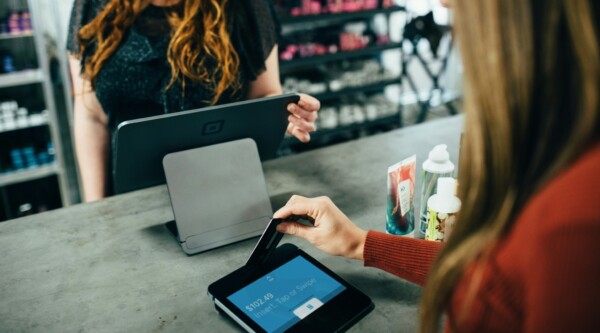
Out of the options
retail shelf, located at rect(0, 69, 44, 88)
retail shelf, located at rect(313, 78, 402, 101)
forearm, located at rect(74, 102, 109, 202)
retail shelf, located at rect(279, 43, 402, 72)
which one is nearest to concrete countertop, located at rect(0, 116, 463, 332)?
forearm, located at rect(74, 102, 109, 202)

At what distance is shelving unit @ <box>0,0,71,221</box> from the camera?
3.36 m

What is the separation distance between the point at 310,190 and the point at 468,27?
1038 millimetres

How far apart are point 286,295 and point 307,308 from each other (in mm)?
54

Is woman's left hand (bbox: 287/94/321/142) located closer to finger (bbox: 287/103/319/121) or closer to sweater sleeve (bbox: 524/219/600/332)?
finger (bbox: 287/103/319/121)

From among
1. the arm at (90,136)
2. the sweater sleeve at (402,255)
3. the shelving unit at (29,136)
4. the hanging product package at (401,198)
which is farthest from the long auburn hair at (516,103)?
the shelving unit at (29,136)

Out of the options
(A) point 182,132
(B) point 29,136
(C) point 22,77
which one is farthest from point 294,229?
(B) point 29,136

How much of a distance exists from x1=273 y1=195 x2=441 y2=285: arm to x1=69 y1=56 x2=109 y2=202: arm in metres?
1.04

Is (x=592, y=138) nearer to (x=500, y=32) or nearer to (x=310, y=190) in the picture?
(x=500, y=32)

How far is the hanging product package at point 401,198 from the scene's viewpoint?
1240 millimetres

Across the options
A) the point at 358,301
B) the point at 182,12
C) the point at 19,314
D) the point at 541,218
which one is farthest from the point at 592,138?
the point at 182,12

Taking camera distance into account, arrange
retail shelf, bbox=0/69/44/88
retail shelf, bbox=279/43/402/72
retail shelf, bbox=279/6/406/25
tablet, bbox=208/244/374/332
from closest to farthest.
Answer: tablet, bbox=208/244/374/332
retail shelf, bbox=0/69/44/88
retail shelf, bbox=279/6/406/25
retail shelf, bbox=279/43/402/72

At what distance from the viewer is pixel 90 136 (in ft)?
6.15

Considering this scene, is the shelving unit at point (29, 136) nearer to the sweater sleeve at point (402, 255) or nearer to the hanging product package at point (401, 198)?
the hanging product package at point (401, 198)

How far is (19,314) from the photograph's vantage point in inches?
41.7
